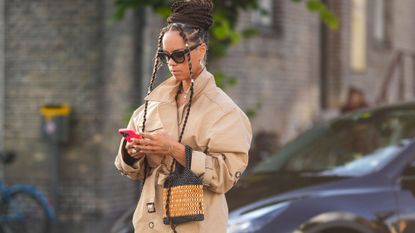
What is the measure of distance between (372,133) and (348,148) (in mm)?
206

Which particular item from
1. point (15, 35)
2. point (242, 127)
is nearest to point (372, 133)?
point (242, 127)

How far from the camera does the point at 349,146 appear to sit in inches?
276

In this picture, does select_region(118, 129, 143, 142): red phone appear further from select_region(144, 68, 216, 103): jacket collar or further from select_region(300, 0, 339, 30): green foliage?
select_region(300, 0, 339, 30): green foliage

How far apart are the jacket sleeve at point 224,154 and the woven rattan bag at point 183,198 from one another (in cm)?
5

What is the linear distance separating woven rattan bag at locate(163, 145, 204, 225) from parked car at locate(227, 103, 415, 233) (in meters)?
Answer: 2.26

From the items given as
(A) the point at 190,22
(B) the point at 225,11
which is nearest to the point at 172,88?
(A) the point at 190,22

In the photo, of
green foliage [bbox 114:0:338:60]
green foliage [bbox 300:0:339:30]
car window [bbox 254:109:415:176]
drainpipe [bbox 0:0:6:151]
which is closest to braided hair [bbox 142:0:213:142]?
car window [bbox 254:109:415:176]

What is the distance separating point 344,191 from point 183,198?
2.72 metres

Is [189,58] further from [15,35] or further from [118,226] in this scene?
[15,35]

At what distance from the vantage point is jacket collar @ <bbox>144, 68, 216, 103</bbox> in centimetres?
385

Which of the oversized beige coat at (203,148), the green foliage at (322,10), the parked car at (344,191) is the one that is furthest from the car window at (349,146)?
the oversized beige coat at (203,148)

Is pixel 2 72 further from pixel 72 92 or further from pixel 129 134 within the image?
pixel 129 134

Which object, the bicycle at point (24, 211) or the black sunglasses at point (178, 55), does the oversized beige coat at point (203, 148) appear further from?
the bicycle at point (24, 211)

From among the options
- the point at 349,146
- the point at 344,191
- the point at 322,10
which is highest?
the point at 322,10
